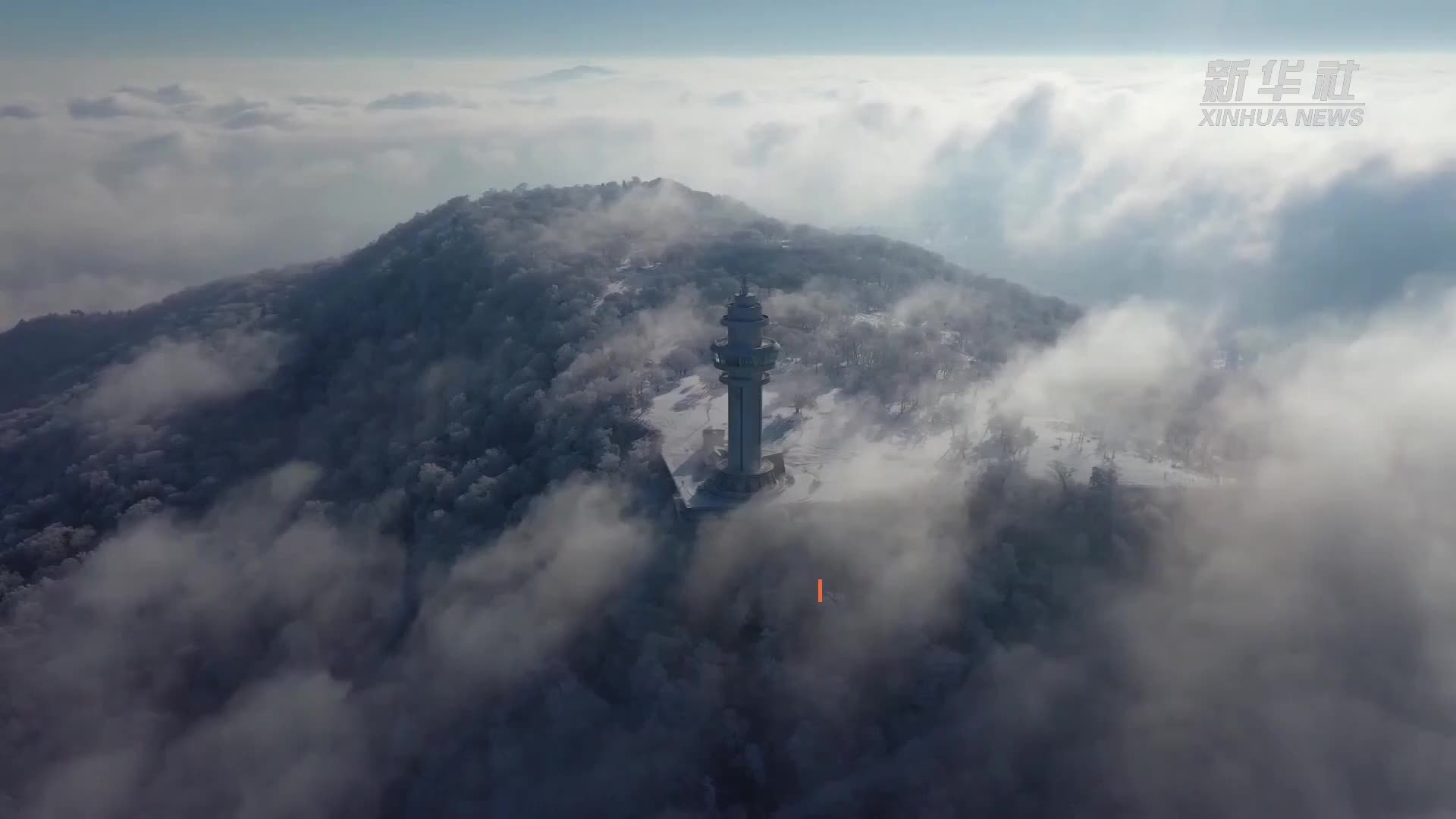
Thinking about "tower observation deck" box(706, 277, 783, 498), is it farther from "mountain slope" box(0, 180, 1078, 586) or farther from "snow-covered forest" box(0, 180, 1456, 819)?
"mountain slope" box(0, 180, 1078, 586)

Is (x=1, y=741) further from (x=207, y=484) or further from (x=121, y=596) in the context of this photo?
(x=207, y=484)

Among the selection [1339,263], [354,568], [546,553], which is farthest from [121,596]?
[1339,263]

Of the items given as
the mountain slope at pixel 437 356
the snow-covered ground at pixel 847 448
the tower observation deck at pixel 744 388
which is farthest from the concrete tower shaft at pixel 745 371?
the mountain slope at pixel 437 356

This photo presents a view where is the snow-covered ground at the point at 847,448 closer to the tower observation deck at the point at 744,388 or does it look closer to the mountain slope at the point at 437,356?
the tower observation deck at the point at 744,388

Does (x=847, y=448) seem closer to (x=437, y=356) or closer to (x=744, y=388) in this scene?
(x=744, y=388)

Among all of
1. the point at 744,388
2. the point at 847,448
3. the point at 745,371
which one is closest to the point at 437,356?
the point at 744,388

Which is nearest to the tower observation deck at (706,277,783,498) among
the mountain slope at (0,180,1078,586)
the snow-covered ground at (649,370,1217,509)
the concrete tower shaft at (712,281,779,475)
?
the concrete tower shaft at (712,281,779,475)
